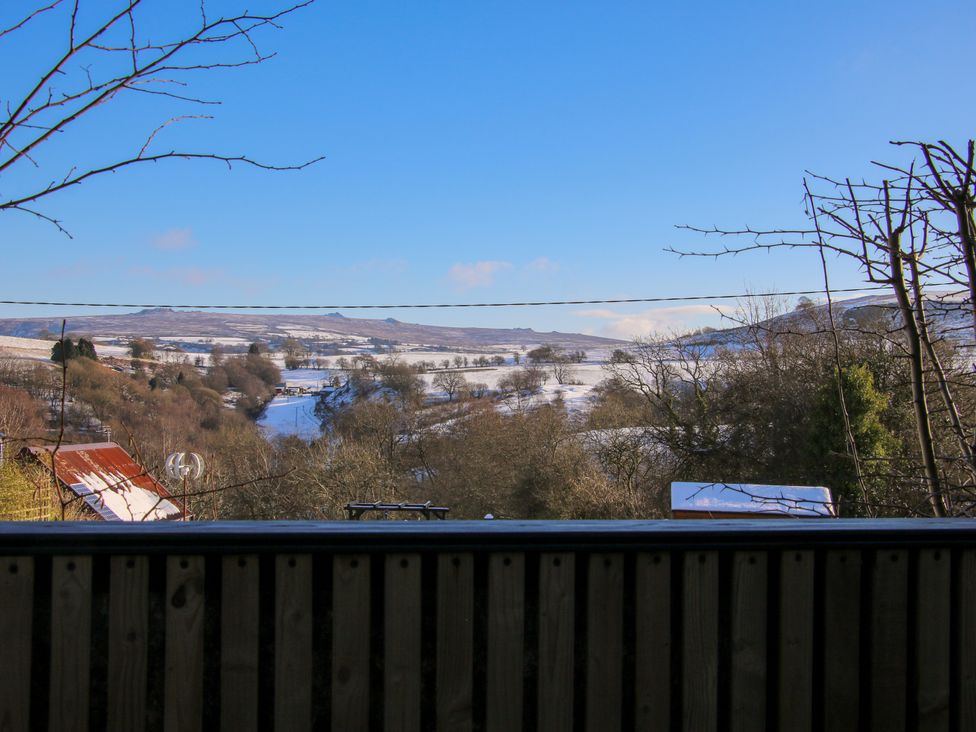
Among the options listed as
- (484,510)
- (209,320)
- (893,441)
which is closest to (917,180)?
(893,441)

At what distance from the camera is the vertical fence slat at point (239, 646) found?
4.28 feet

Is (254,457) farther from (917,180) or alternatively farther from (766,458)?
(917,180)

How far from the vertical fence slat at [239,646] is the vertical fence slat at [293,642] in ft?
0.12

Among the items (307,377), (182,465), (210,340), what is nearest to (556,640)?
(182,465)

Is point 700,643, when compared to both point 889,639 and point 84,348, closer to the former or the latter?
point 889,639

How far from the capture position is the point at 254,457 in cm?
2681

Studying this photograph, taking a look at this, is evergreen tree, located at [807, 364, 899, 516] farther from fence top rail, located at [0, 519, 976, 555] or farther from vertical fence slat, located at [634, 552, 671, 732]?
vertical fence slat, located at [634, 552, 671, 732]

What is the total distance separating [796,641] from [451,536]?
0.64 meters

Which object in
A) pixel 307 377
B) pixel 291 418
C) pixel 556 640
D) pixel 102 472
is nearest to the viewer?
pixel 556 640

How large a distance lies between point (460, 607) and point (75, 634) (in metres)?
0.62

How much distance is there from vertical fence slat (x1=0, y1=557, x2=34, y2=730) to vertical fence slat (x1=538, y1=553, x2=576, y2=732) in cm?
83

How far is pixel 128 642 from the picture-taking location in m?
1.30

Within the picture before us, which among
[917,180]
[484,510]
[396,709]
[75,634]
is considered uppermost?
[917,180]

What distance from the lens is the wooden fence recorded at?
1297 mm
